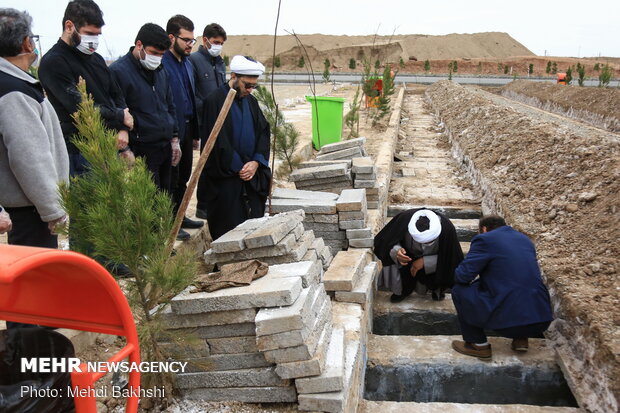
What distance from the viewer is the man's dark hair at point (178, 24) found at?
4.69 m

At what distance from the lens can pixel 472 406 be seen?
140 inches

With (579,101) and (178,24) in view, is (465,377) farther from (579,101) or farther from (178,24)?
(579,101)

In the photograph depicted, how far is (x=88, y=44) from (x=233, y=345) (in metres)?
2.22

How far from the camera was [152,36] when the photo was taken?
12.7 feet

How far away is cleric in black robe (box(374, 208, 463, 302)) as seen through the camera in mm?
4902

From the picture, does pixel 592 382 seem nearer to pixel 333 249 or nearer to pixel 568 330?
pixel 568 330

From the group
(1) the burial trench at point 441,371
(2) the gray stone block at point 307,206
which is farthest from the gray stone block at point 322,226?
(1) the burial trench at point 441,371

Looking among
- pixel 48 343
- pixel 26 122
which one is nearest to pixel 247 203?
pixel 26 122

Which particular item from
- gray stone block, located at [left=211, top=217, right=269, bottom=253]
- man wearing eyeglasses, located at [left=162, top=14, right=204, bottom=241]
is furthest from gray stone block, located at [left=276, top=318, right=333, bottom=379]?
man wearing eyeglasses, located at [left=162, top=14, right=204, bottom=241]

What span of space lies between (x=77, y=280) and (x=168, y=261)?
87 cm

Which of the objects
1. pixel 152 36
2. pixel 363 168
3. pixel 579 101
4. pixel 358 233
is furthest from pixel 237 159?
pixel 579 101

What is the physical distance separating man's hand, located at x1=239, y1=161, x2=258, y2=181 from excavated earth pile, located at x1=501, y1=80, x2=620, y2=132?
13.4m

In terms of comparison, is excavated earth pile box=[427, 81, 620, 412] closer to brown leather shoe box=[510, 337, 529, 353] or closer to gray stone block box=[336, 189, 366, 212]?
brown leather shoe box=[510, 337, 529, 353]

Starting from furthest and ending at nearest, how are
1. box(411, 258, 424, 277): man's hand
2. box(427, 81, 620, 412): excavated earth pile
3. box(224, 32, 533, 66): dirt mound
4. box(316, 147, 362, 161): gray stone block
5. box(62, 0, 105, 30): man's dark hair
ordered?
box(224, 32, 533, 66): dirt mound
box(316, 147, 362, 161): gray stone block
box(411, 258, 424, 277): man's hand
box(427, 81, 620, 412): excavated earth pile
box(62, 0, 105, 30): man's dark hair
